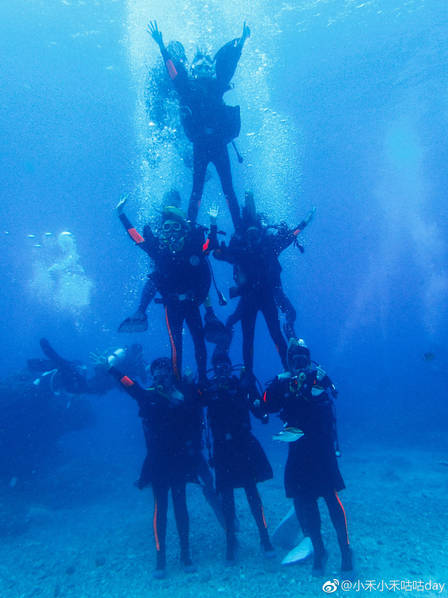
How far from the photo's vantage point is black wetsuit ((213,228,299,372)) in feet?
23.9

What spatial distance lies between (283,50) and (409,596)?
31.9m

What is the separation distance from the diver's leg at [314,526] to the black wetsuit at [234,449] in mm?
691

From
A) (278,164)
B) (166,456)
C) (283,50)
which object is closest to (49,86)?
(283,50)

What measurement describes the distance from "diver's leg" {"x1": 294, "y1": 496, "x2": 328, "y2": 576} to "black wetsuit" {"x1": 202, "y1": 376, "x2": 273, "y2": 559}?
2.27 feet

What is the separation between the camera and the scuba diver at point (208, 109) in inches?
298

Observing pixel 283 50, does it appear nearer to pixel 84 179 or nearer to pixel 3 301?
pixel 84 179

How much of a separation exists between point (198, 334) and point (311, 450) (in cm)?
319

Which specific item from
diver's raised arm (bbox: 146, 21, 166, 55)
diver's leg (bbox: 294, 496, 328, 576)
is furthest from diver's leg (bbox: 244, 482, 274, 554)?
diver's raised arm (bbox: 146, 21, 166, 55)

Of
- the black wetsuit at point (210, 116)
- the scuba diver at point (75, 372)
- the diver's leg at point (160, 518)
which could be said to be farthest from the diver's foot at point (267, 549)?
the scuba diver at point (75, 372)

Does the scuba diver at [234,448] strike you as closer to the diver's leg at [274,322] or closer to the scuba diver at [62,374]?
the diver's leg at [274,322]

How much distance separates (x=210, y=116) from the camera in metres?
8.03

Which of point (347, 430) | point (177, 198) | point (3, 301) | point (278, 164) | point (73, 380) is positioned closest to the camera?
point (177, 198)

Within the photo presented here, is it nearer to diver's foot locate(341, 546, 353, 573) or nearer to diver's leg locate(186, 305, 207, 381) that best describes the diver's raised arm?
diver's leg locate(186, 305, 207, 381)

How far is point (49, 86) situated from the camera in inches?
1201
